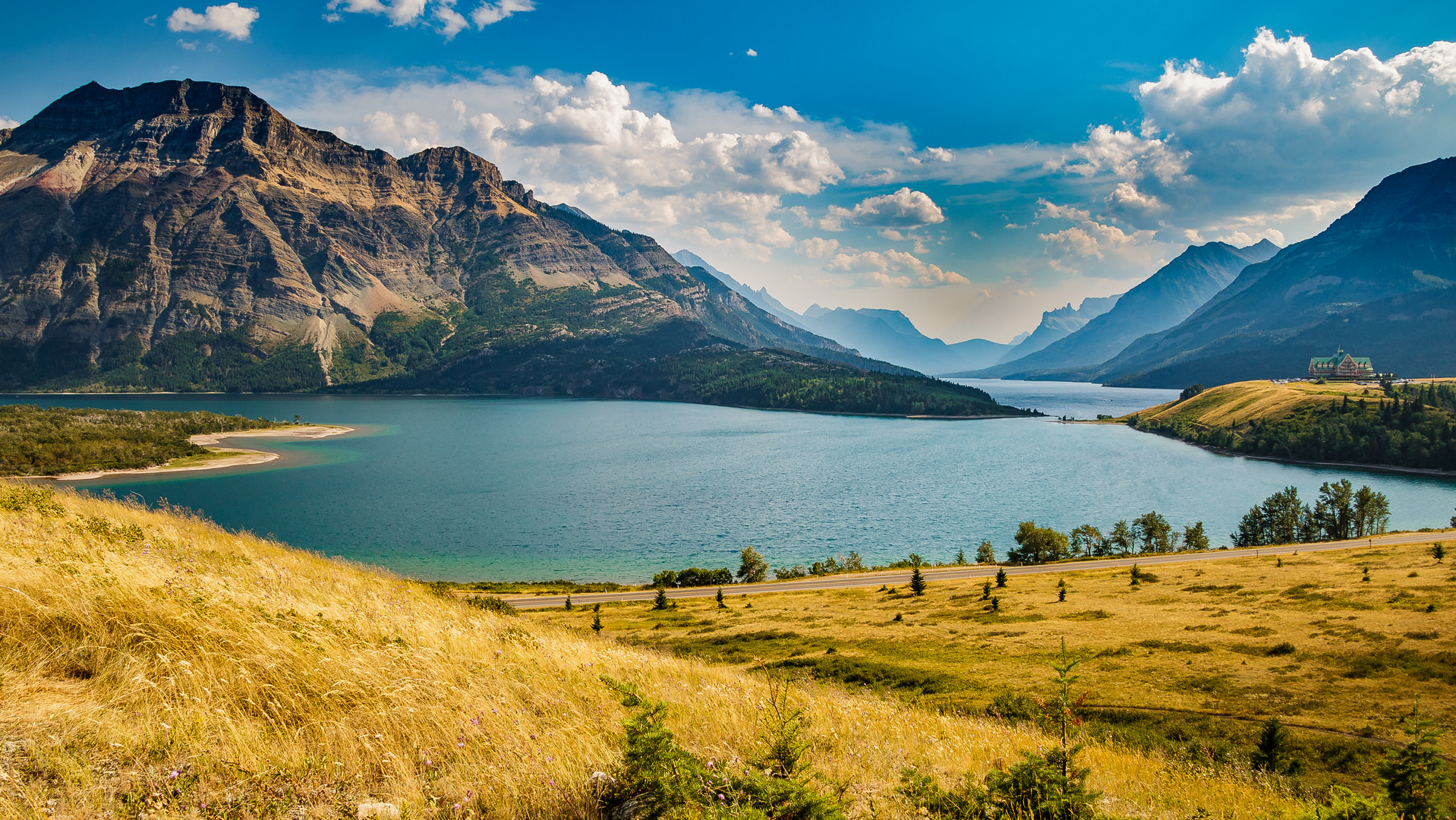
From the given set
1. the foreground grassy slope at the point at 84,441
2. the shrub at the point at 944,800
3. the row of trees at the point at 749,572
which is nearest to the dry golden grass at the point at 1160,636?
the row of trees at the point at 749,572

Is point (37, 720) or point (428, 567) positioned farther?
point (428, 567)

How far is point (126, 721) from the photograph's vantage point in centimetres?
584

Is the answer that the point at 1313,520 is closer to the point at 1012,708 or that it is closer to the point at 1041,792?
the point at 1012,708

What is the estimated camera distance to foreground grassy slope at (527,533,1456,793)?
19.4m

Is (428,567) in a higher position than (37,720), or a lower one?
lower

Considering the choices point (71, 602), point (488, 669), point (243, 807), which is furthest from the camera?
point (488, 669)

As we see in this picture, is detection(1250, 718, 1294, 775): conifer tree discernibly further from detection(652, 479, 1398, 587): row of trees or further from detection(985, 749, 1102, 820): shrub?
detection(652, 479, 1398, 587): row of trees

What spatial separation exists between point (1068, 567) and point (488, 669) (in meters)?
73.8

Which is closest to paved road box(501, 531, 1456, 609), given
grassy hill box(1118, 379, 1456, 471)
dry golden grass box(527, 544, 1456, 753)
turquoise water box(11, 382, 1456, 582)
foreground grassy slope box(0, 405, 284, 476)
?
dry golden grass box(527, 544, 1456, 753)

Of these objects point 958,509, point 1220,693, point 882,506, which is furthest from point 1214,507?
point 1220,693

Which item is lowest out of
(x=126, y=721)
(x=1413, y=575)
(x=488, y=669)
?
(x=1413, y=575)

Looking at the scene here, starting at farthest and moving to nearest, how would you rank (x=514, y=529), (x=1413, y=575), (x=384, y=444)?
(x=384, y=444) → (x=514, y=529) → (x=1413, y=575)

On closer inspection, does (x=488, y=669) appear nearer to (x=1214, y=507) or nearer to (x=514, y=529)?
(x=514, y=529)

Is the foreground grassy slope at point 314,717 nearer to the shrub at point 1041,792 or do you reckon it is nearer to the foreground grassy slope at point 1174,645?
the shrub at point 1041,792
